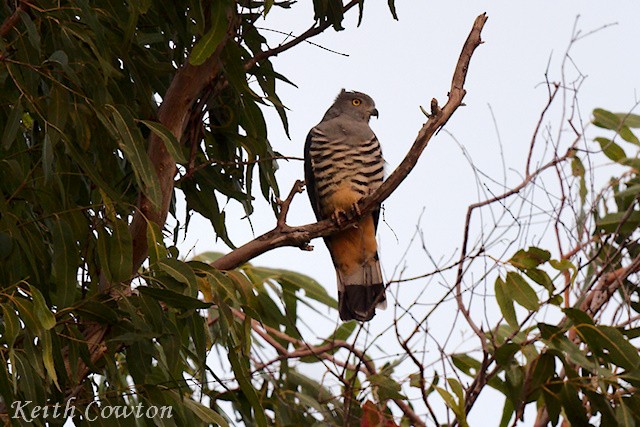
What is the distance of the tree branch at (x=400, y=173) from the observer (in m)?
3.00

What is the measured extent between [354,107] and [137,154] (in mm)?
2746

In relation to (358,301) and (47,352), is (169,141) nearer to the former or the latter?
(47,352)

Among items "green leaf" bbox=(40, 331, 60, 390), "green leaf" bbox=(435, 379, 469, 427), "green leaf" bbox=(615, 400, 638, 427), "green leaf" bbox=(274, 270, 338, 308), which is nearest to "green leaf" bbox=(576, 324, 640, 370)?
"green leaf" bbox=(615, 400, 638, 427)

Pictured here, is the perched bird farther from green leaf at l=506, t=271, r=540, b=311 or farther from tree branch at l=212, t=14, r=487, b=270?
tree branch at l=212, t=14, r=487, b=270

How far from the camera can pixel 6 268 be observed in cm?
268

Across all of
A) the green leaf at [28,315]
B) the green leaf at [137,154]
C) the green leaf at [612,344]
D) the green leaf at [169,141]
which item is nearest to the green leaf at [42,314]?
the green leaf at [28,315]

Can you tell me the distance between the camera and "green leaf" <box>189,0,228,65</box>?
8.77 ft

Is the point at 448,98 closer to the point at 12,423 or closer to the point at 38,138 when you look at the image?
the point at 38,138

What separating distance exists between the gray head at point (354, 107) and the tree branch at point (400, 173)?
2.03 m

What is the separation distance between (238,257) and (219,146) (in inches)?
20.6

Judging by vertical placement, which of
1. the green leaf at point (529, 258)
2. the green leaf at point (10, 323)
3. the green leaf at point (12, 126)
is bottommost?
the green leaf at point (10, 323)

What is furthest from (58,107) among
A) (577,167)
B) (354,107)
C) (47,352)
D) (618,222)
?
(354,107)

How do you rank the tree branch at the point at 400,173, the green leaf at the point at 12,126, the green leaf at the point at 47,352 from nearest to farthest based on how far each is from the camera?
the green leaf at the point at 47,352 → the green leaf at the point at 12,126 → the tree branch at the point at 400,173

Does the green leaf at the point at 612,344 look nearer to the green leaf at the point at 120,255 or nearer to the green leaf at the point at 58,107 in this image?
the green leaf at the point at 120,255
